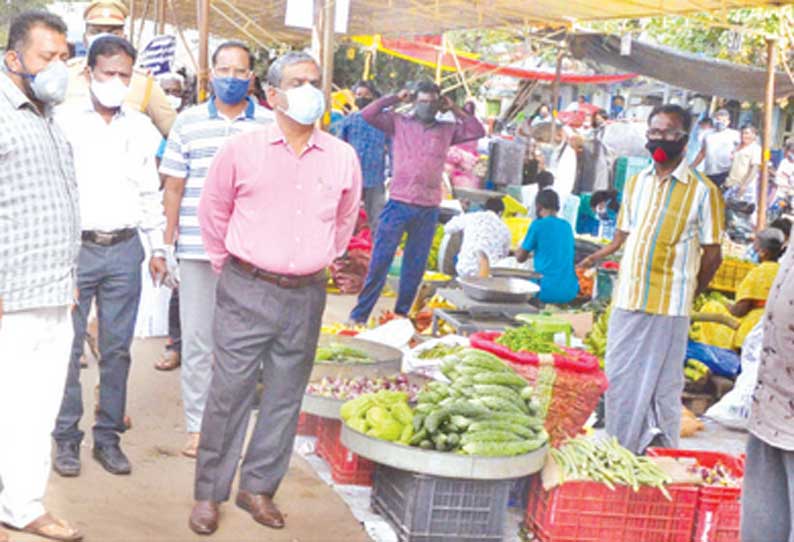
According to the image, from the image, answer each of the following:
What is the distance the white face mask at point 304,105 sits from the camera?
175 inches

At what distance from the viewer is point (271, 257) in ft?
14.6

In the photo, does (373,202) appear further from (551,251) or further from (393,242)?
(551,251)

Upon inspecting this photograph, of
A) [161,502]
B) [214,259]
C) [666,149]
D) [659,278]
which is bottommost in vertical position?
[161,502]

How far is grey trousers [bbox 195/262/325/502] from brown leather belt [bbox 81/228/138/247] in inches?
31.6

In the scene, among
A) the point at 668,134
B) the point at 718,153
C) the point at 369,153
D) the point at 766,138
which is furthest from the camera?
the point at 718,153

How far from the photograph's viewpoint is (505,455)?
474 centimetres

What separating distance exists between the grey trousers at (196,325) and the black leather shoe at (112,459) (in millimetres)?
457

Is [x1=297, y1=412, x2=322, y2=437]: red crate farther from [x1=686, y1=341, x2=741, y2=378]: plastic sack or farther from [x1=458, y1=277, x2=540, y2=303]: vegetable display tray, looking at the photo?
[x1=686, y1=341, x2=741, y2=378]: plastic sack

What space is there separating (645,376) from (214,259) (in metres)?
2.61

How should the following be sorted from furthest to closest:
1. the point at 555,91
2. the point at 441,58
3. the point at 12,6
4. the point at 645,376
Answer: the point at 12,6 < the point at 441,58 < the point at 555,91 < the point at 645,376

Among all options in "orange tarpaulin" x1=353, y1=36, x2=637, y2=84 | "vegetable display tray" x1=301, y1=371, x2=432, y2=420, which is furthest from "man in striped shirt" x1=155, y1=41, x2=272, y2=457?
"orange tarpaulin" x1=353, y1=36, x2=637, y2=84

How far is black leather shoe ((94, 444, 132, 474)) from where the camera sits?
5.33m

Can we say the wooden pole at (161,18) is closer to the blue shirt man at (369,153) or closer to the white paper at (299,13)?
the blue shirt man at (369,153)

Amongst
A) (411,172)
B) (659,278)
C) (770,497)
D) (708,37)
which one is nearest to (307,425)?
(659,278)
